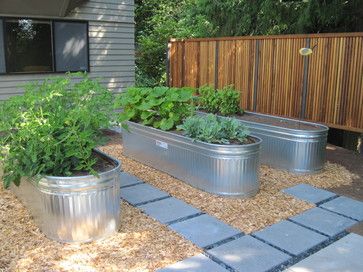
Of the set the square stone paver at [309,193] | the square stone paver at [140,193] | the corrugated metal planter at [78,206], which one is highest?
the corrugated metal planter at [78,206]

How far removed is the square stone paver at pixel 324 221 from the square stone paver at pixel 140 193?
1.56 m

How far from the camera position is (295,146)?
5570 mm

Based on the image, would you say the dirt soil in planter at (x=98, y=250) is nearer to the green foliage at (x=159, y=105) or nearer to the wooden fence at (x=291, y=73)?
the green foliage at (x=159, y=105)

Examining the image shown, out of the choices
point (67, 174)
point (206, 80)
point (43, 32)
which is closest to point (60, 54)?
point (43, 32)

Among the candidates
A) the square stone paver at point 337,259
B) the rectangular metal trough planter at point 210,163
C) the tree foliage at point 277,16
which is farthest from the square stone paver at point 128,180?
the tree foliage at point 277,16

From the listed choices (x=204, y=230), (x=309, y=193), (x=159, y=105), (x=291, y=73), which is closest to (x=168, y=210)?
(x=204, y=230)

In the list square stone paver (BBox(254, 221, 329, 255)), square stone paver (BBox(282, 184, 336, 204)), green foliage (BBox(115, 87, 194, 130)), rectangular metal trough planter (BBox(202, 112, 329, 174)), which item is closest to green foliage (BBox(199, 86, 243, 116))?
rectangular metal trough planter (BBox(202, 112, 329, 174))

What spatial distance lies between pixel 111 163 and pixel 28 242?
1019mm

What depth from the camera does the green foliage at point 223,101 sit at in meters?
6.84

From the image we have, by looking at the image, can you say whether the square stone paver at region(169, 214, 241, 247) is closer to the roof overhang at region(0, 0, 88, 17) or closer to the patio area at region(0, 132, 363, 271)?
the patio area at region(0, 132, 363, 271)

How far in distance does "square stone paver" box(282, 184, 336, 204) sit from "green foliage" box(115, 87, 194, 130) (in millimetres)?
1821

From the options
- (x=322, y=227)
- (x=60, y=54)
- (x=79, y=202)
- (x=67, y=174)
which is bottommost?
(x=322, y=227)

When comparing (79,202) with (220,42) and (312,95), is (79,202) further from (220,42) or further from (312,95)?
(220,42)

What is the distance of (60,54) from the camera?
8.22 metres
